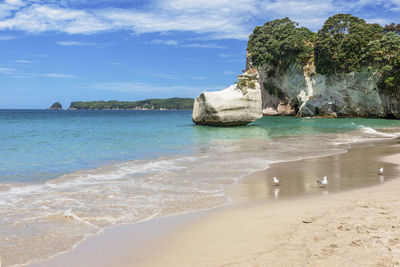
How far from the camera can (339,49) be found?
4831 cm

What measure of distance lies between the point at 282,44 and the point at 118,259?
56452mm

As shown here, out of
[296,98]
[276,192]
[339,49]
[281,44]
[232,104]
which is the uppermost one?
[281,44]

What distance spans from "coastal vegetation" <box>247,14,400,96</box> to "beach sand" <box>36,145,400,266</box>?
43.3m

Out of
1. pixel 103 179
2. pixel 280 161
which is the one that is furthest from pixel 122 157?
pixel 280 161

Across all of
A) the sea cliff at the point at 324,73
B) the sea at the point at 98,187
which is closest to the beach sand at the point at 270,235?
the sea at the point at 98,187

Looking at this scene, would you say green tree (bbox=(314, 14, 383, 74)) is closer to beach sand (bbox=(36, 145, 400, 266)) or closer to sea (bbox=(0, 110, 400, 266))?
sea (bbox=(0, 110, 400, 266))

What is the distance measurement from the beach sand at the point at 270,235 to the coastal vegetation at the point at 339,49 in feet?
142

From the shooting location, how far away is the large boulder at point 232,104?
3262cm

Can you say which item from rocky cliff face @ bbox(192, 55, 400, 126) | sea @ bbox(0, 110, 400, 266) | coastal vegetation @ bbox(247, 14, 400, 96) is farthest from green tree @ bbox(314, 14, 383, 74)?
sea @ bbox(0, 110, 400, 266)

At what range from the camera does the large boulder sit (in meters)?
32.6

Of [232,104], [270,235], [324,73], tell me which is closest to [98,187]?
[270,235]

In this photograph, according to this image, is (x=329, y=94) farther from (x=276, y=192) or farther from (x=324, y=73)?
(x=276, y=192)

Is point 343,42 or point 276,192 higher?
point 343,42

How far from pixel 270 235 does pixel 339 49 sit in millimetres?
49496
